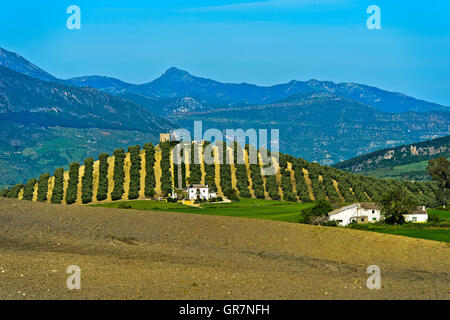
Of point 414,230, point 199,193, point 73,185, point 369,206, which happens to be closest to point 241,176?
point 199,193

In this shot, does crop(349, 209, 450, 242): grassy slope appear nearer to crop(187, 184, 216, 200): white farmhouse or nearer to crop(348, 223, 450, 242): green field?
crop(348, 223, 450, 242): green field

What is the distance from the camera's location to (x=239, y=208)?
11856 centimetres

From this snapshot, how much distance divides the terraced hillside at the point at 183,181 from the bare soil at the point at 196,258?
63.8 meters

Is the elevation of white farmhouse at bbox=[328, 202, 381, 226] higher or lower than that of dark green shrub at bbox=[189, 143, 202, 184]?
lower

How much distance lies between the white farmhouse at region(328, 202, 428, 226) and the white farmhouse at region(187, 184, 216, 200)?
43.1 m

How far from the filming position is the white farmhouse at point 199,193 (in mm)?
135850

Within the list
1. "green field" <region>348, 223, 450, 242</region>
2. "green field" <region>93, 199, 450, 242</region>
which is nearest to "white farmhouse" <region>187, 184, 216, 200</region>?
"green field" <region>93, 199, 450, 242</region>

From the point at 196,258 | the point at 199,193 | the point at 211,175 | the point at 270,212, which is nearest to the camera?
the point at 196,258

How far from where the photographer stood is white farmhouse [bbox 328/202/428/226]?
96000 mm

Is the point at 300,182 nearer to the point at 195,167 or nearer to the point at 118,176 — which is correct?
Answer: the point at 195,167

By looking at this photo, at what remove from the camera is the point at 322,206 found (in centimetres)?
9469

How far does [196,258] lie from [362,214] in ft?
136

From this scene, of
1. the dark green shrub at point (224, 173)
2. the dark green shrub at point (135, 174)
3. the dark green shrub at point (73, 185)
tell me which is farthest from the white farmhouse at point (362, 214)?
the dark green shrub at point (73, 185)

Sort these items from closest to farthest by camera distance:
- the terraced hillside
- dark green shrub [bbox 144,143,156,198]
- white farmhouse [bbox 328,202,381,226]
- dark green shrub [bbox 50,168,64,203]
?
1. white farmhouse [bbox 328,202,381,226]
2. dark green shrub [bbox 50,168,64,203]
3. dark green shrub [bbox 144,143,156,198]
4. the terraced hillside
